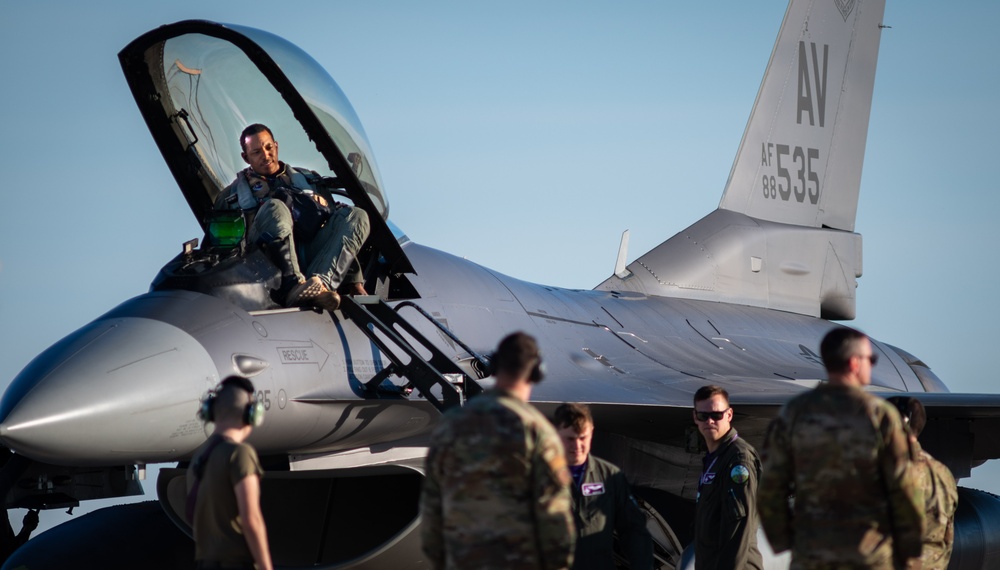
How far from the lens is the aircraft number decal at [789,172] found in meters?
12.6

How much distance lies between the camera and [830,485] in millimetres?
3904

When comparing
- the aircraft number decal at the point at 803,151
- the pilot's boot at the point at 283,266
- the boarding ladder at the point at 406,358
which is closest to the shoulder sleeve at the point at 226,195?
the pilot's boot at the point at 283,266

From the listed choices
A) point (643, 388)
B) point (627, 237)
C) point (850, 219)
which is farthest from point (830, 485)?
point (850, 219)

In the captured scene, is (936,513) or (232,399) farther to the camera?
(936,513)

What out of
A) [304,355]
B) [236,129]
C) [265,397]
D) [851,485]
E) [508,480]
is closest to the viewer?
[508,480]

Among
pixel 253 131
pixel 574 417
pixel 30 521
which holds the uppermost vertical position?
pixel 253 131

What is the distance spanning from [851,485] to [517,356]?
1.18m

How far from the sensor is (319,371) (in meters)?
6.41

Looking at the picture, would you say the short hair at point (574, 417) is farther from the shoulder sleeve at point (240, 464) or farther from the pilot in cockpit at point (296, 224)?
the pilot in cockpit at point (296, 224)

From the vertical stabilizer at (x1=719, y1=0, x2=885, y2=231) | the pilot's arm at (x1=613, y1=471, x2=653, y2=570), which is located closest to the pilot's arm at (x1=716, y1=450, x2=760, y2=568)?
the pilot's arm at (x1=613, y1=471, x2=653, y2=570)

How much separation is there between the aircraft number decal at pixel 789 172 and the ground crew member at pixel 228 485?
9162mm

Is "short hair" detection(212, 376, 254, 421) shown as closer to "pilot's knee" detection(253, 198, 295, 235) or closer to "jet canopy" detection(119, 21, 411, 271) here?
"pilot's knee" detection(253, 198, 295, 235)

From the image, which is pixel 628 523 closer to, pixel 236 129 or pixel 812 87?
pixel 236 129

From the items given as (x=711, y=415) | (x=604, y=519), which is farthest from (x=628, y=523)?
(x=711, y=415)
